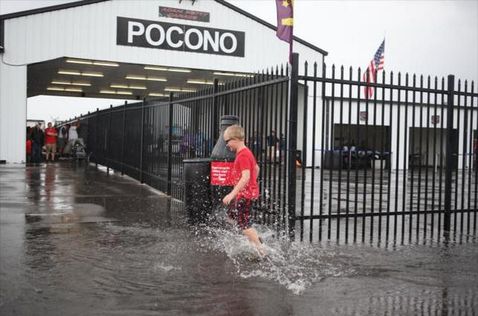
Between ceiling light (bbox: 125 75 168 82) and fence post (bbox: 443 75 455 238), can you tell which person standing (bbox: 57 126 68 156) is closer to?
ceiling light (bbox: 125 75 168 82)

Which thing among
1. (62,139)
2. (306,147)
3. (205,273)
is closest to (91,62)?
(62,139)

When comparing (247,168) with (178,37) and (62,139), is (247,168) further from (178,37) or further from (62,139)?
(62,139)

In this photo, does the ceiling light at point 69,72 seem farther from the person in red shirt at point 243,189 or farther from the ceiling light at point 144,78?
the person in red shirt at point 243,189

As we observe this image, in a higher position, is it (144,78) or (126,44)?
(126,44)

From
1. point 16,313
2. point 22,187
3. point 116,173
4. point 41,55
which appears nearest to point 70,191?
point 22,187

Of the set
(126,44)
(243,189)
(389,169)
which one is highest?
(126,44)

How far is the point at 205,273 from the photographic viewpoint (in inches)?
226

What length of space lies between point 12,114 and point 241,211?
65.7ft

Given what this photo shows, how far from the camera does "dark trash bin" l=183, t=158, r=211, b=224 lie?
901 centimetres

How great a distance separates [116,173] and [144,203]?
9221mm

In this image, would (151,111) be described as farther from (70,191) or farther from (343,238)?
(343,238)

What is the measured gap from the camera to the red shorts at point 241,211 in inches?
248

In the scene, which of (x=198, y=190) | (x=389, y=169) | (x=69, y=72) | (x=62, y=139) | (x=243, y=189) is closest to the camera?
(x=243, y=189)

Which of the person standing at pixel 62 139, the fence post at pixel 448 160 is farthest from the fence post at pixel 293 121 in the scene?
the person standing at pixel 62 139
